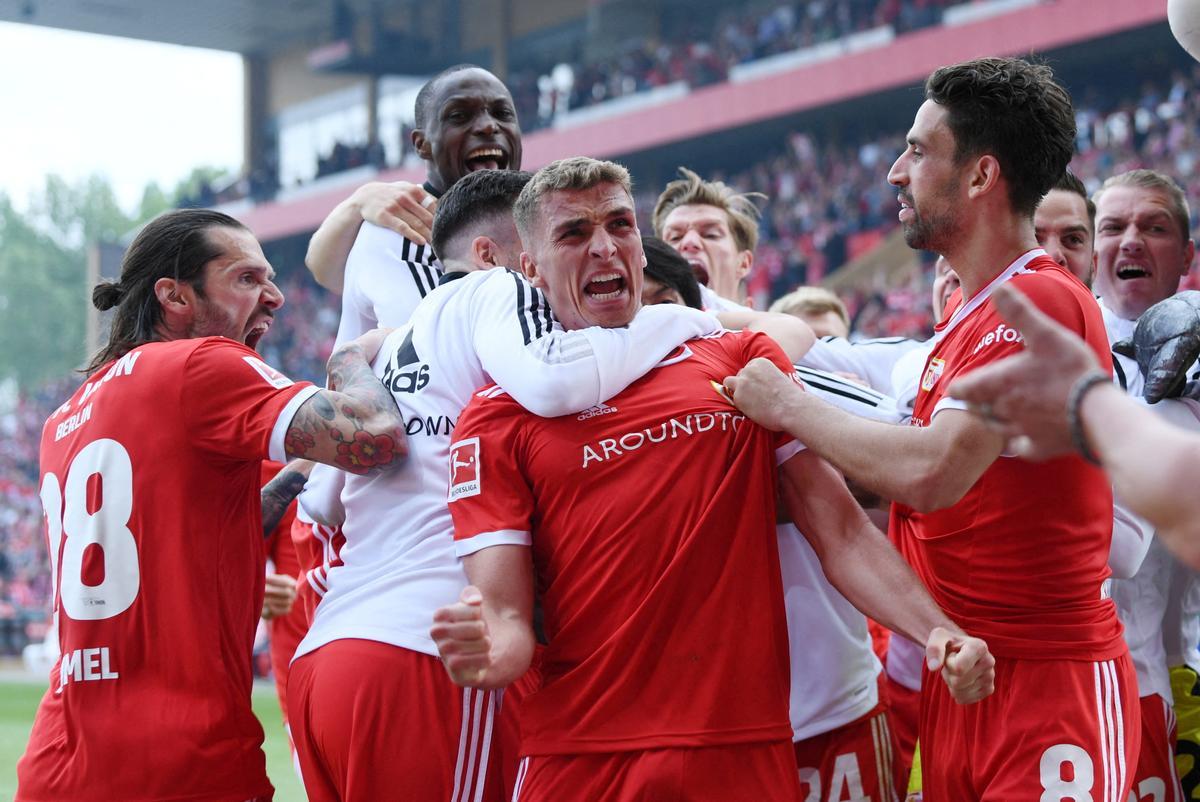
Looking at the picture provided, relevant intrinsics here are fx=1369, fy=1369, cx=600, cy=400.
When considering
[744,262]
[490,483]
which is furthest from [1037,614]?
[744,262]

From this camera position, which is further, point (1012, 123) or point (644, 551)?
point (1012, 123)

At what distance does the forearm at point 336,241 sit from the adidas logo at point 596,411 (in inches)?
72.7

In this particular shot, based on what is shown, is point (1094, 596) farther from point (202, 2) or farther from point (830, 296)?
point (202, 2)

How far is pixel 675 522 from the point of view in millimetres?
3102

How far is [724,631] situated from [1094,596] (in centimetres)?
93

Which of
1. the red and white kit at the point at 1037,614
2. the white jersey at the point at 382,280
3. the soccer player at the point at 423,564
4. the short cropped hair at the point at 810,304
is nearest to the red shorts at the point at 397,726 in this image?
the soccer player at the point at 423,564

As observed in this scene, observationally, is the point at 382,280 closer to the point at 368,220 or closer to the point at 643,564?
the point at 368,220

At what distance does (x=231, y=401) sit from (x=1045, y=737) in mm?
2154

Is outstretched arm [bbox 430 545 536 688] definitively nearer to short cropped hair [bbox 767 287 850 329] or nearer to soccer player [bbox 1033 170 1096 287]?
soccer player [bbox 1033 170 1096 287]

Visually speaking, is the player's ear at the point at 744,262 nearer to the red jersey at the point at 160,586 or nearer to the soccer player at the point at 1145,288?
the soccer player at the point at 1145,288

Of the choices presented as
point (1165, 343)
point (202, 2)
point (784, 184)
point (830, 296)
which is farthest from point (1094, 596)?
point (202, 2)

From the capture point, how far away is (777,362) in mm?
3326

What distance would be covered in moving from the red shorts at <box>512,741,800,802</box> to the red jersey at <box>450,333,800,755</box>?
0.03 meters

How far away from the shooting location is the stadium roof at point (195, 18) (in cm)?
3884
